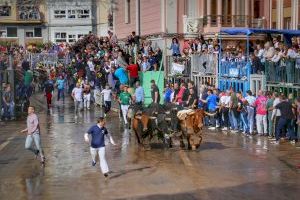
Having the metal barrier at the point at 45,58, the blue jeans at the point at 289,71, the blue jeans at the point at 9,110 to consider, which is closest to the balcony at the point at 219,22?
the blue jeans at the point at 9,110

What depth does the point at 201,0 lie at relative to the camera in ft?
135

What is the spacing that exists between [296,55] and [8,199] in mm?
14139

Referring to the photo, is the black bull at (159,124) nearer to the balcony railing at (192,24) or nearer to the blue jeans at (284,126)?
the blue jeans at (284,126)

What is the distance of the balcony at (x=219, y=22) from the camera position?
40281mm

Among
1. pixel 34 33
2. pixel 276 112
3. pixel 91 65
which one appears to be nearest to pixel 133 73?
pixel 91 65

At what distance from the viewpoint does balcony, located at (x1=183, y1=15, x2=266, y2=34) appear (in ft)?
132

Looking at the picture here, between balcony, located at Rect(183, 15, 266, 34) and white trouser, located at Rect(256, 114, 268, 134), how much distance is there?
1572cm

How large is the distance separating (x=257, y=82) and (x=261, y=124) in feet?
8.11

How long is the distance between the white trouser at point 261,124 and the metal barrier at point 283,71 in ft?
5.19

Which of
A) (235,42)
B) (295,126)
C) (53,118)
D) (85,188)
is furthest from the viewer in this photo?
(235,42)

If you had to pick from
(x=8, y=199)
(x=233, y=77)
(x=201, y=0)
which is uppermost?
(x=201, y=0)

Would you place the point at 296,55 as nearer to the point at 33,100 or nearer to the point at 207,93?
the point at 207,93

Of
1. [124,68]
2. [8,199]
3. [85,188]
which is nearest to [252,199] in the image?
[85,188]

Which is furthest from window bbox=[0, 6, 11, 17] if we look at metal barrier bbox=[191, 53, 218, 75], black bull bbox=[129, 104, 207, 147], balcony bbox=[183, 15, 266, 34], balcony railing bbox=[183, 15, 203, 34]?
black bull bbox=[129, 104, 207, 147]
